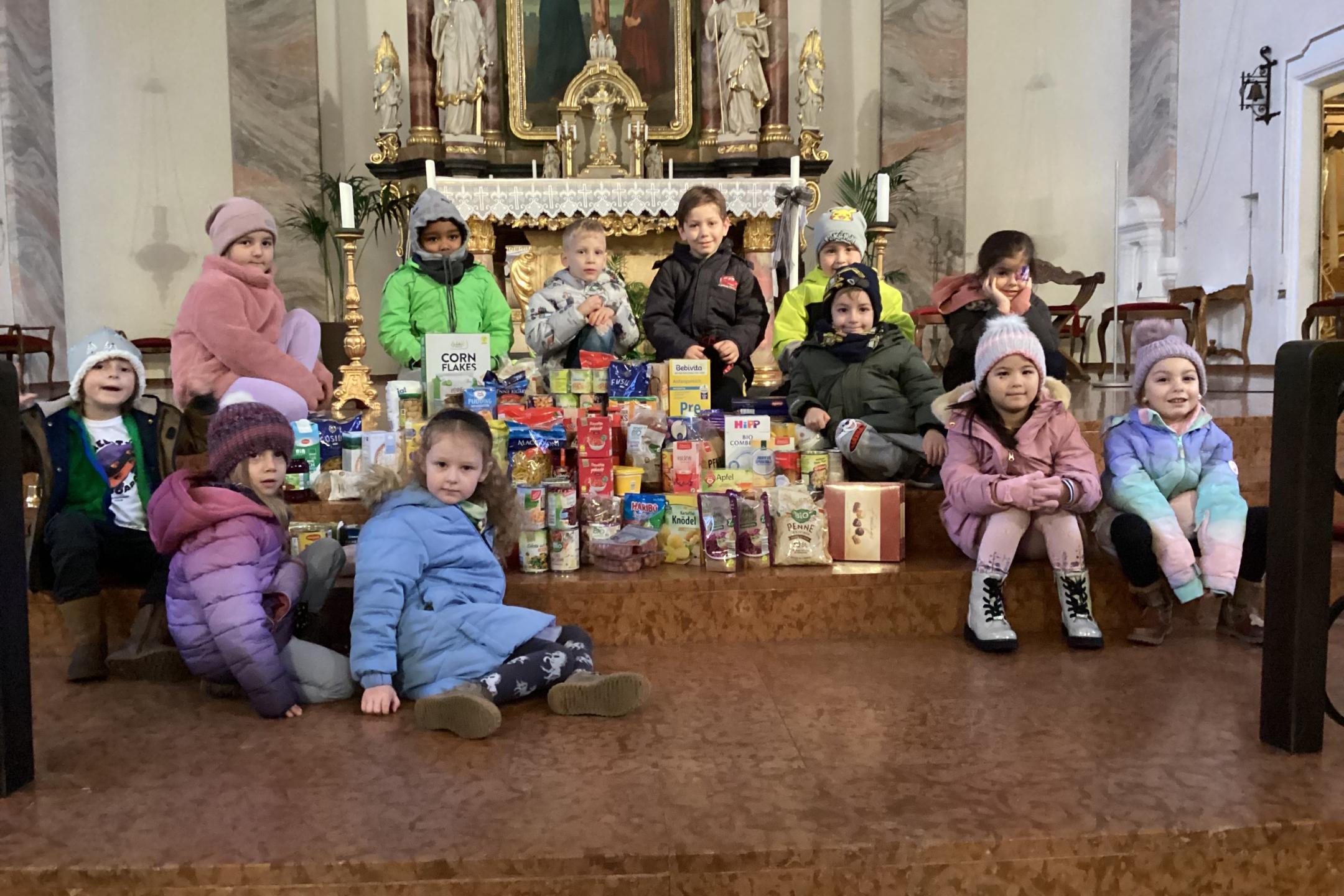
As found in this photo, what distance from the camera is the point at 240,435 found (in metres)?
2.91

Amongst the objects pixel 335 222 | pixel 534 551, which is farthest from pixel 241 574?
pixel 335 222

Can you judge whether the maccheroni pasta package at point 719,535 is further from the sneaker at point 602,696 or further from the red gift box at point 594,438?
the sneaker at point 602,696

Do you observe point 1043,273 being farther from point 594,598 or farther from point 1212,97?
point 594,598

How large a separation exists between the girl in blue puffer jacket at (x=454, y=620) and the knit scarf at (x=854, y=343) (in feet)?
5.50

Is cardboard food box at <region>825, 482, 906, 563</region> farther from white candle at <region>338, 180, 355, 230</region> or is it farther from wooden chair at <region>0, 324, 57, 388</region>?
wooden chair at <region>0, 324, 57, 388</region>

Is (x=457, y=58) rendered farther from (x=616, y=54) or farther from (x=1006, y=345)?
(x=1006, y=345)

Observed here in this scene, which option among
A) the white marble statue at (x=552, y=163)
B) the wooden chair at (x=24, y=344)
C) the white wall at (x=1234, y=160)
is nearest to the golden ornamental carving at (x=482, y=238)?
the white marble statue at (x=552, y=163)

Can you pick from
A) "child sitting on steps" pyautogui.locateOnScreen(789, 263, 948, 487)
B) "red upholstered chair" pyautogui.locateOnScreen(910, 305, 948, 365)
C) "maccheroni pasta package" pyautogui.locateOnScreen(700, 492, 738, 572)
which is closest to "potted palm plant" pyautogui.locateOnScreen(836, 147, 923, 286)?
"red upholstered chair" pyautogui.locateOnScreen(910, 305, 948, 365)

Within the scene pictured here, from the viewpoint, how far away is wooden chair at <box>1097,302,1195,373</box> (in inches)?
318

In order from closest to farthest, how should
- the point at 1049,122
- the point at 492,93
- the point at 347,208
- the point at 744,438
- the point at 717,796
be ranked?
1. the point at 717,796
2. the point at 744,438
3. the point at 347,208
4. the point at 492,93
5. the point at 1049,122

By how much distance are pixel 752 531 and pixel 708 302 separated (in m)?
1.64

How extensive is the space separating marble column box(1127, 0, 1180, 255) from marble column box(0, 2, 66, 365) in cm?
976

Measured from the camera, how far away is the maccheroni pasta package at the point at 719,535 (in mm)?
3434

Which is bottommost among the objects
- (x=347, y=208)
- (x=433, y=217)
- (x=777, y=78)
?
(x=433, y=217)
